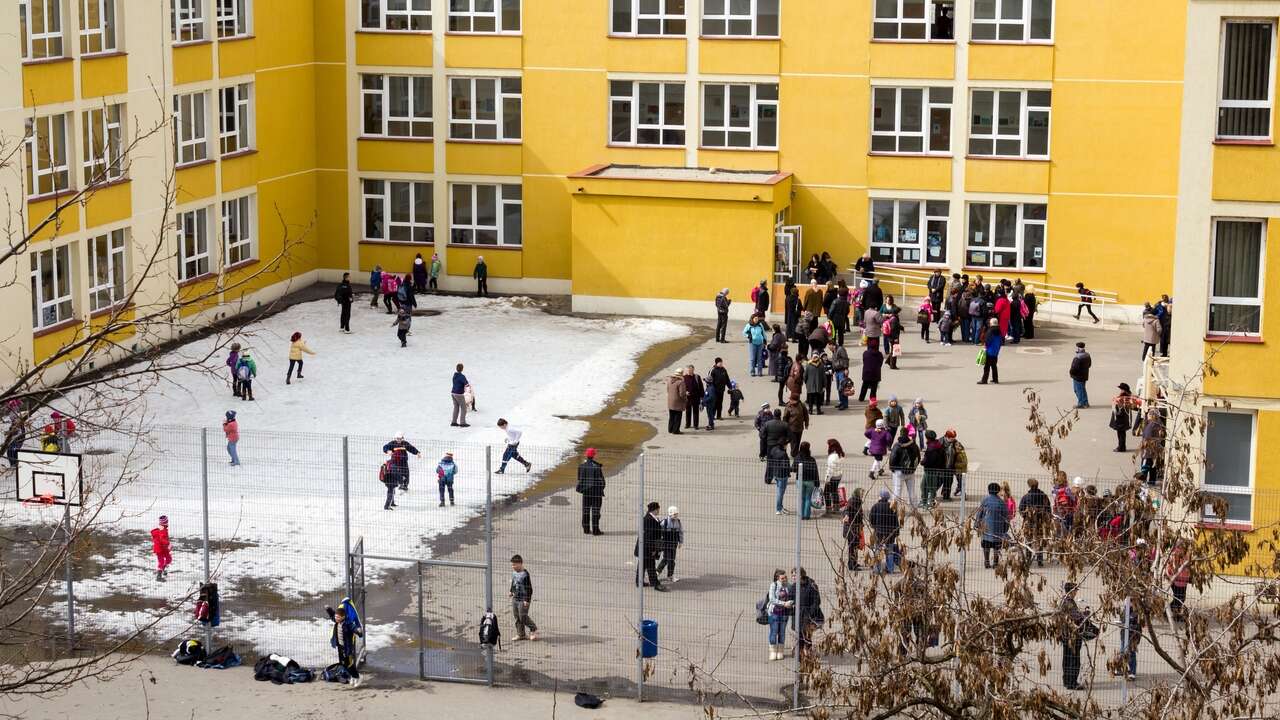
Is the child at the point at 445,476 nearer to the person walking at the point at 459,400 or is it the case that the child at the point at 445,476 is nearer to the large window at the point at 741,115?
the person walking at the point at 459,400

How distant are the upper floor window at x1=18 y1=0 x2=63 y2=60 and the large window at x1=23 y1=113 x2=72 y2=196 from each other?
1255 mm

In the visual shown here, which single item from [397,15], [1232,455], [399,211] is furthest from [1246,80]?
[399,211]

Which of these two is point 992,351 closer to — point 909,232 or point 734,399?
point 734,399

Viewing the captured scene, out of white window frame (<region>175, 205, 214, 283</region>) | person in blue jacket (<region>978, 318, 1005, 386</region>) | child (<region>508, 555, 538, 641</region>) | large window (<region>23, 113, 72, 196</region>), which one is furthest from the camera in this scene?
white window frame (<region>175, 205, 214, 283</region>)

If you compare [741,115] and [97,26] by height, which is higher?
[97,26]

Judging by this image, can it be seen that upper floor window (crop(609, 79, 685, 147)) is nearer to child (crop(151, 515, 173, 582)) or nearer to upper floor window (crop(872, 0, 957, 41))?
upper floor window (crop(872, 0, 957, 41))

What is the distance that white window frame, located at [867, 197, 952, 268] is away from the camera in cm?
4519

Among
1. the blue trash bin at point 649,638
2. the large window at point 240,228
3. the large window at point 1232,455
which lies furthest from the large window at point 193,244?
the large window at point 1232,455

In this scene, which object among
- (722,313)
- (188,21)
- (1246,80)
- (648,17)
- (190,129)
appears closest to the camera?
(1246,80)

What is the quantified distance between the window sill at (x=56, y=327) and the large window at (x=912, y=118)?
19561 millimetres

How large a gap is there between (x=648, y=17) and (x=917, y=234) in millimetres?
8545

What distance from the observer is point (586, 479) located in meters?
25.8

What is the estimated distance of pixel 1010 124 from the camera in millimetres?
44375

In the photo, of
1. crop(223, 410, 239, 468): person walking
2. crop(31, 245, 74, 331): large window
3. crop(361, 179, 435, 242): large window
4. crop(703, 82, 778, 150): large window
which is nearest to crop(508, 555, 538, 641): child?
crop(223, 410, 239, 468): person walking
